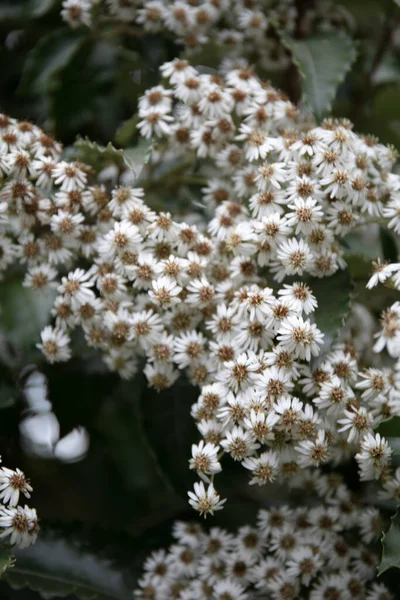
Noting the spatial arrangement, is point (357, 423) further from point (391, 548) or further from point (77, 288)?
point (77, 288)

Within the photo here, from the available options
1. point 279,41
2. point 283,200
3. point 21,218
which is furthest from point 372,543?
point 279,41

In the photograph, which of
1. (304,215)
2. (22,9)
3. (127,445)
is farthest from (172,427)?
(22,9)

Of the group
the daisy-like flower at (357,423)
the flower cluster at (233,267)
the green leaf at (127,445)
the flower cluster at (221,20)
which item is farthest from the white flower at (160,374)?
the flower cluster at (221,20)

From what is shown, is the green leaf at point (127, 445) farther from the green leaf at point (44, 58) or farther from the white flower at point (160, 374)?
the green leaf at point (44, 58)

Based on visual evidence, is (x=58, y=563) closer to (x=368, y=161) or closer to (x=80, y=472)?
(x=80, y=472)

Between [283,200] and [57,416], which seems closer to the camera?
[283,200]
